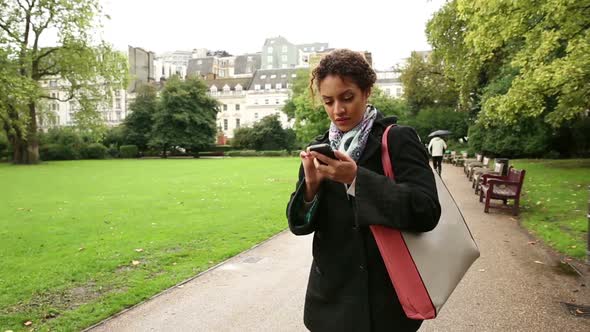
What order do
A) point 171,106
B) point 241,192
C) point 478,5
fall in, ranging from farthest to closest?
1. point 171,106
2. point 241,192
3. point 478,5

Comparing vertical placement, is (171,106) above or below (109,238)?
above

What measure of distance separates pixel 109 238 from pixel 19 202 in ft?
25.7

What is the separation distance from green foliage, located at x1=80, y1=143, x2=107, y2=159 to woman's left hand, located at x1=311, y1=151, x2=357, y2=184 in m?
61.3

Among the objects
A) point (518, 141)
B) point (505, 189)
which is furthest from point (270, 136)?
point (505, 189)

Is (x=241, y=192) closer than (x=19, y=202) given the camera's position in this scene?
No

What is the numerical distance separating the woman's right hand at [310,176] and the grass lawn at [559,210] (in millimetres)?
6737

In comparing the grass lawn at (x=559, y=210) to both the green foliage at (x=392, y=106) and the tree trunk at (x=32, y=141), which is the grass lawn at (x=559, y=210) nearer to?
the green foliage at (x=392, y=106)

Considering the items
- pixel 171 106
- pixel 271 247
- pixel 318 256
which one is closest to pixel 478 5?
pixel 271 247

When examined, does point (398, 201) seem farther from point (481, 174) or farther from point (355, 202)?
point (481, 174)

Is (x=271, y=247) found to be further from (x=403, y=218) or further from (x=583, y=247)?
(x=403, y=218)

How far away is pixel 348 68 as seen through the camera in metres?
1.77

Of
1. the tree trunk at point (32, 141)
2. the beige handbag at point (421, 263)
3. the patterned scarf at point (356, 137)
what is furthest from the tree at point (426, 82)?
the beige handbag at point (421, 263)

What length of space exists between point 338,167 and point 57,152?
197 ft

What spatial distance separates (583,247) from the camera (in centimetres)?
729
